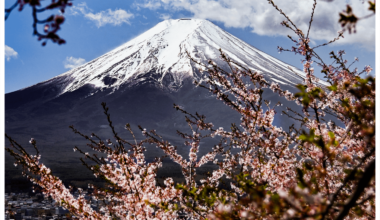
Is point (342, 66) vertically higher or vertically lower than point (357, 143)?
higher

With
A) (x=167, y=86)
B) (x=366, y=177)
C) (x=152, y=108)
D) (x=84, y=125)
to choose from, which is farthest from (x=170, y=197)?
(x=167, y=86)

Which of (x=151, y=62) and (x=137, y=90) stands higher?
(x=151, y=62)

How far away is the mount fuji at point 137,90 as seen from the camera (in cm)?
6581

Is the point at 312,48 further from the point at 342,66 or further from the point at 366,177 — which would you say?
the point at 366,177

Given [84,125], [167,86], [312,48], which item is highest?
A: [167,86]

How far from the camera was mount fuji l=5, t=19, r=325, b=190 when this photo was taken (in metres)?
65.8

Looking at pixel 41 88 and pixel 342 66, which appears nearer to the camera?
pixel 342 66

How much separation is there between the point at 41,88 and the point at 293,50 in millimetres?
95150

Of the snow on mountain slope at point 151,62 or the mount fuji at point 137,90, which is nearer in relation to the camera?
the mount fuji at point 137,90

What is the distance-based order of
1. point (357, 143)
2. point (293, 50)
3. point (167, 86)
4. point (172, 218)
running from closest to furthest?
point (357, 143) < point (293, 50) < point (172, 218) < point (167, 86)

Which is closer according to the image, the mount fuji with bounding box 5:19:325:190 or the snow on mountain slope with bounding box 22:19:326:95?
the mount fuji with bounding box 5:19:325:190

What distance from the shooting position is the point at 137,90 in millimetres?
78812

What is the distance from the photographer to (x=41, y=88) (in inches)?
3194

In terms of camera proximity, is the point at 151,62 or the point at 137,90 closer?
the point at 151,62
